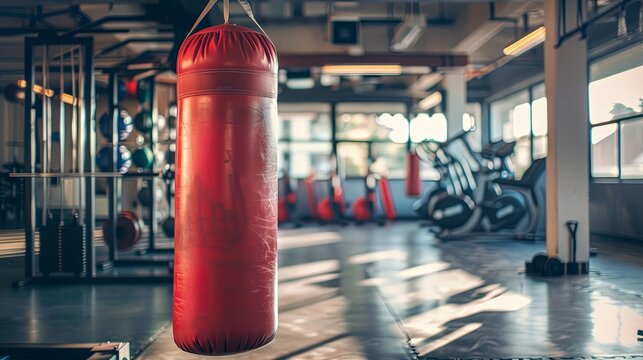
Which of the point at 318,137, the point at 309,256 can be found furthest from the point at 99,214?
the point at 309,256

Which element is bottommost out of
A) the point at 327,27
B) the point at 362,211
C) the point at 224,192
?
the point at 362,211

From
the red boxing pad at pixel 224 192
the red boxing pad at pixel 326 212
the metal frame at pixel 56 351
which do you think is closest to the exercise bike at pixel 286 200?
the red boxing pad at pixel 326 212

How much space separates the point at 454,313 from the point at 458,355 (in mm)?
891

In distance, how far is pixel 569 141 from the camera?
16.1ft

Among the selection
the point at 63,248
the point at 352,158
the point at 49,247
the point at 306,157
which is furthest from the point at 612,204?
the point at 49,247

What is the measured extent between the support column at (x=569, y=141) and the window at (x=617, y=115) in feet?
7.58

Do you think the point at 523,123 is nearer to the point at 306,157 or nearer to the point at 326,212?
the point at 326,212

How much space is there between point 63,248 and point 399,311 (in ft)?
9.80

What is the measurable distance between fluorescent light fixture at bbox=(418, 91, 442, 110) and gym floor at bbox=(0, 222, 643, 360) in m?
4.65

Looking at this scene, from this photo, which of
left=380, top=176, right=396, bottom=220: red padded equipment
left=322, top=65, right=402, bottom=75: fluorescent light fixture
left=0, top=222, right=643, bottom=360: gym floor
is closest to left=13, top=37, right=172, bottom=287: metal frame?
left=0, top=222, right=643, bottom=360: gym floor

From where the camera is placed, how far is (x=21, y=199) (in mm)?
10195

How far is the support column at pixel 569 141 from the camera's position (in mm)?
4906

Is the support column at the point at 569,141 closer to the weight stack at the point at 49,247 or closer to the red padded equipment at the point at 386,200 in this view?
the weight stack at the point at 49,247

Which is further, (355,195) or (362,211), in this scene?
(355,195)
